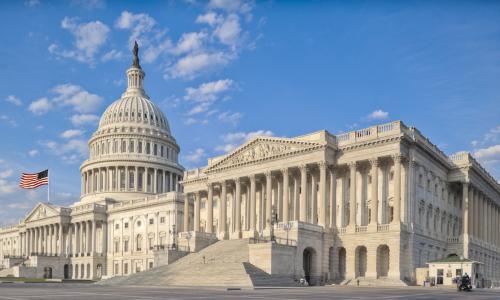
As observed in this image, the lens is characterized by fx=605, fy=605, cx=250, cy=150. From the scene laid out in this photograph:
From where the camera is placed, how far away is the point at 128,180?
14600 cm

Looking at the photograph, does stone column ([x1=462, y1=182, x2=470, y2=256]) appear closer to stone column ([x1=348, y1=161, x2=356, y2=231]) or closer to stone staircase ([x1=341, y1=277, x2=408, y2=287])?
stone column ([x1=348, y1=161, x2=356, y2=231])

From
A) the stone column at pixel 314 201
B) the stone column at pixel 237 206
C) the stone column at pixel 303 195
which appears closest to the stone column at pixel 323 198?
the stone column at pixel 314 201

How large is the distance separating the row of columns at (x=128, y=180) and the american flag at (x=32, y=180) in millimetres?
22233

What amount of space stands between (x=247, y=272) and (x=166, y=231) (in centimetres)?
5464

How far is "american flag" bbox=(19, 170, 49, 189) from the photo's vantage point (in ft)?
405

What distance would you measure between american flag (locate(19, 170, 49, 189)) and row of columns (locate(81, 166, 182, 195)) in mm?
22233

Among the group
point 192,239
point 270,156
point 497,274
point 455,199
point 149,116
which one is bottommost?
point 497,274

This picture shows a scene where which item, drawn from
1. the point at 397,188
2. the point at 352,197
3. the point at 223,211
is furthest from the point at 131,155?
the point at 397,188

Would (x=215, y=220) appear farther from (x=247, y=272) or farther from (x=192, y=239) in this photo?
(x=247, y=272)

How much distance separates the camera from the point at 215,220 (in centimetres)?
9912

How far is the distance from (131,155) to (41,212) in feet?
81.8

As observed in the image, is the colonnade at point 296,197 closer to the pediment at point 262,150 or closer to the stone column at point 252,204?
the stone column at point 252,204

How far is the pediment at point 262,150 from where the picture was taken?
7912cm

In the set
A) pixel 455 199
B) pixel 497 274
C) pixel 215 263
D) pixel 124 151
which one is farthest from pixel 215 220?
pixel 124 151
